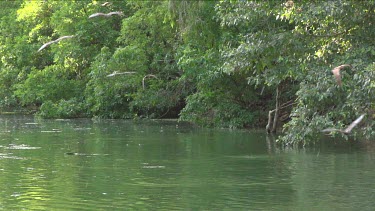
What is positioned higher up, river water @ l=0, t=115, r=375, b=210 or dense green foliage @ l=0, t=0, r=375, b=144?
dense green foliage @ l=0, t=0, r=375, b=144

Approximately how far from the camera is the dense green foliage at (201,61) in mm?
16562

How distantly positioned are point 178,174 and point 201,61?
12.4 meters

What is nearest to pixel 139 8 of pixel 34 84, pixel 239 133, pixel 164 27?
pixel 164 27

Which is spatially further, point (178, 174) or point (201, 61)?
point (201, 61)

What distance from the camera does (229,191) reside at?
1355cm

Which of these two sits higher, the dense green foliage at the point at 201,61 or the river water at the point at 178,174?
the dense green foliage at the point at 201,61

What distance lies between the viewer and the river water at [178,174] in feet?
40.5

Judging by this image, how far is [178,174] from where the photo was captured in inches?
620

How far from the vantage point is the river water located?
12.4 metres

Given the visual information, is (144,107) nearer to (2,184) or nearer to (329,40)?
(329,40)

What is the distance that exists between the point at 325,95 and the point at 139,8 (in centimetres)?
2065

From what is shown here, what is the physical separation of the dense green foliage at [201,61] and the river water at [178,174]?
3.19 ft

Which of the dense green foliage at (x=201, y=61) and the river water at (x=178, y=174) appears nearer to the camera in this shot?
the river water at (x=178, y=174)

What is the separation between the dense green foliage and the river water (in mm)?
973
